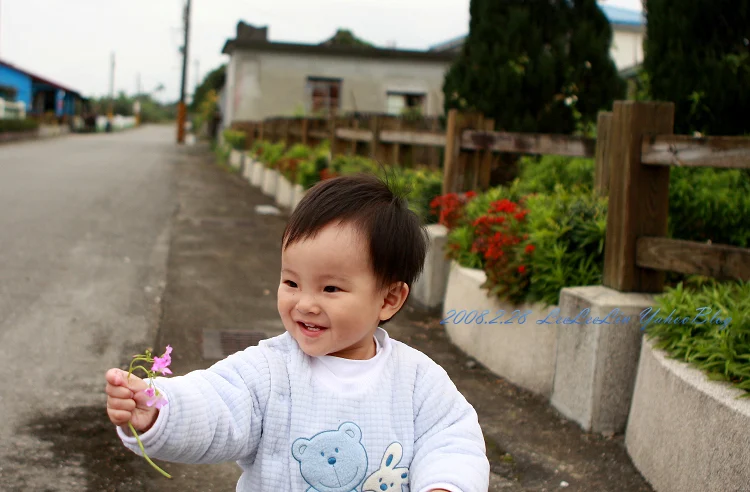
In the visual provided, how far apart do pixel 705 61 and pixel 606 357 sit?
254 centimetres

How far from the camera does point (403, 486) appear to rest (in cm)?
222

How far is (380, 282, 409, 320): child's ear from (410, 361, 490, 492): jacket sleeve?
174 millimetres

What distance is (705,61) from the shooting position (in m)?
6.14

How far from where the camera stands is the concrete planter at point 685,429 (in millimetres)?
3445

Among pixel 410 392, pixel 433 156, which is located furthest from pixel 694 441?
pixel 433 156

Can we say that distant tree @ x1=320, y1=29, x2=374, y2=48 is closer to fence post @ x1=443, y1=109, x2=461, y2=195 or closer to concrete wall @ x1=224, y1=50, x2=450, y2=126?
concrete wall @ x1=224, y1=50, x2=450, y2=126

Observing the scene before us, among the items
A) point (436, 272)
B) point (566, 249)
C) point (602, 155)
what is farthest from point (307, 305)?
point (436, 272)

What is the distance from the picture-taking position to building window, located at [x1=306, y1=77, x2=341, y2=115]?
34.1 m

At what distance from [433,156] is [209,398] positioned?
9.36m

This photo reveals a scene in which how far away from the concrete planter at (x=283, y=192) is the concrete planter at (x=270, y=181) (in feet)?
1.95

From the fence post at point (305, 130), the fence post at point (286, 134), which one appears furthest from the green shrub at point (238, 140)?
the fence post at point (305, 130)

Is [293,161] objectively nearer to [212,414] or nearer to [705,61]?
[705,61]

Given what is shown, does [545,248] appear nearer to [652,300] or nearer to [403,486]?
[652,300]

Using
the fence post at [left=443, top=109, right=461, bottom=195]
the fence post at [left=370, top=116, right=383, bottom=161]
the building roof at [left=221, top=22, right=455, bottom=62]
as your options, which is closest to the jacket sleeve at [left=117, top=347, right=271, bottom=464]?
the fence post at [left=443, top=109, right=461, bottom=195]
